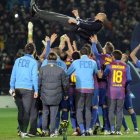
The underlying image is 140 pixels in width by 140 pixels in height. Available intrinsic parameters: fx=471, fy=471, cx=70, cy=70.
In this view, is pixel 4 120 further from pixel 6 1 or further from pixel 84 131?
pixel 6 1

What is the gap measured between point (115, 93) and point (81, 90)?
69 cm

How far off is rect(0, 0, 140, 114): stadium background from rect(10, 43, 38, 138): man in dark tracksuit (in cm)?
1038

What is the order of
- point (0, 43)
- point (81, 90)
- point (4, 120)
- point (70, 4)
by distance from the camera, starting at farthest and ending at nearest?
point (70, 4) → point (0, 43) → point (4, 120) → point (81, 90)

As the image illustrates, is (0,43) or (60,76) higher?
(0,43)

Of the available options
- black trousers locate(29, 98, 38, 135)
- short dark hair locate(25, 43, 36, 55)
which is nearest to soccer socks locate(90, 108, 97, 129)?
black trousers locate(29, 98, 38, 135)

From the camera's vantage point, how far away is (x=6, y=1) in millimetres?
22250

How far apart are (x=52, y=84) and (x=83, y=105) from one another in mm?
906

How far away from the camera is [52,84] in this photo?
29.6 feet

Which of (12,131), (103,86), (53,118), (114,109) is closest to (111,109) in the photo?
(114,109)

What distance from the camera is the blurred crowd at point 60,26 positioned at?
805 inches

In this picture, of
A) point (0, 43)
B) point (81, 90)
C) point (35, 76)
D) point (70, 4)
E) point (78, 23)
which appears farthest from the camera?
point (70, 4)

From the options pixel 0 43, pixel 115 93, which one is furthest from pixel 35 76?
pixel 0 43

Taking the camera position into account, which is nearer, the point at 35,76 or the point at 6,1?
the point at 35,76

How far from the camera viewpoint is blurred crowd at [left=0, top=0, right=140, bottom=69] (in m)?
20.5
